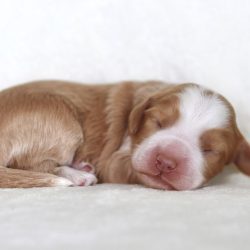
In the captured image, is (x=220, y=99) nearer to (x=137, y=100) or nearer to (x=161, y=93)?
(x=161, y=93)

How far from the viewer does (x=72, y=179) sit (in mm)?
3021

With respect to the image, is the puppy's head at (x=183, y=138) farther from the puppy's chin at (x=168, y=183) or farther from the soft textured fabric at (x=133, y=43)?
the soft textured fabric at (x=133, y=43)

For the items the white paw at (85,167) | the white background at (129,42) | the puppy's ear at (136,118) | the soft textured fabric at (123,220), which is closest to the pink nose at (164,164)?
the soft textured fabric at (123,220)

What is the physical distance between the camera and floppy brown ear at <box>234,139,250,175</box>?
3.14 m

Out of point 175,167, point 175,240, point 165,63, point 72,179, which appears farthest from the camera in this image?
point 165,63

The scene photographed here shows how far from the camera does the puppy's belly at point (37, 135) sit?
3.06m

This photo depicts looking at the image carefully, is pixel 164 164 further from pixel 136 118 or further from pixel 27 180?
pixel 27 180

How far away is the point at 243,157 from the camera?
3.16 meters

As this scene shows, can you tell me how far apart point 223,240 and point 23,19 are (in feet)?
8.41

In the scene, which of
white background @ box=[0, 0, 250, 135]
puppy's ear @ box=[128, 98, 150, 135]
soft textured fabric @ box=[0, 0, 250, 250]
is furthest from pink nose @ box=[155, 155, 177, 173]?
white background @ box=[0, 0, 250, 135]

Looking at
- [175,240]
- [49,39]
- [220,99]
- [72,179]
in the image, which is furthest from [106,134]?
[175,240]

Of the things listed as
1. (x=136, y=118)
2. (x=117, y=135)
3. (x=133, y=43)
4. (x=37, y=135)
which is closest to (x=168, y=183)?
(x=136, y=118)

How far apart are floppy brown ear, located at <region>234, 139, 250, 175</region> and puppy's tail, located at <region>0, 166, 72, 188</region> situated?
93 cm

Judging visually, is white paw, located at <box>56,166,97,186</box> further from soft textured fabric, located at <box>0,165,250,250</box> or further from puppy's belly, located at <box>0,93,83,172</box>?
soft textured fabric, located at <box>0,165,250,250</box>
